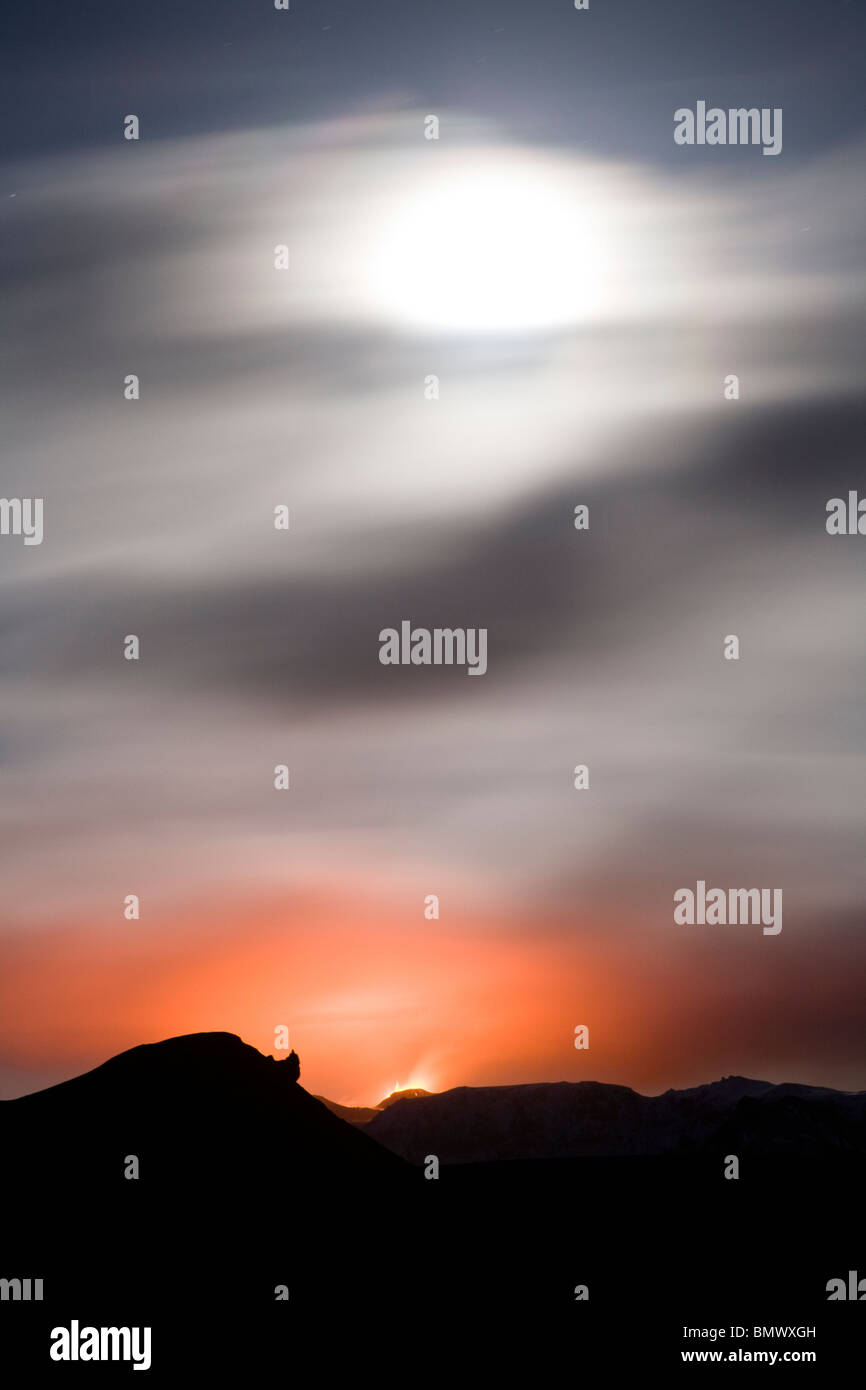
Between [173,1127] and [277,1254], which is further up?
[173,1127]

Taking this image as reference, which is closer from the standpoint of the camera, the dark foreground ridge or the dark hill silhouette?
the dark foreground ridge

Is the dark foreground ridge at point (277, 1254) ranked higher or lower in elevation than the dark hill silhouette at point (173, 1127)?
lower

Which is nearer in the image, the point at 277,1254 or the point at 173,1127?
the point at 277,1254

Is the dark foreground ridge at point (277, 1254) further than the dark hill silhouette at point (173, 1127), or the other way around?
the dark hill silhouette at point (173, 1127)

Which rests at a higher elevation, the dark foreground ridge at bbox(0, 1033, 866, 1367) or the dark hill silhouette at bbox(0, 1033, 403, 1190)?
the dark hill silhouette at bbox(0, 1033, 403, 1190)
